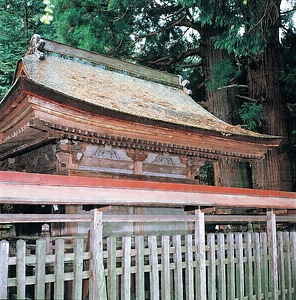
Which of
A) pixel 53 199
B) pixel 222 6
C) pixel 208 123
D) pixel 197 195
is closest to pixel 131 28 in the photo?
pixel 222 6

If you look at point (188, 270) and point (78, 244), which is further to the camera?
point (188, 270)

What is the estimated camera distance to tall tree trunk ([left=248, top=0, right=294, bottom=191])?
37.6 ft

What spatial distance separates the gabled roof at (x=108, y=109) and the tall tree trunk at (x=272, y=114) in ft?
7.73

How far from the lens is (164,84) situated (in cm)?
1124

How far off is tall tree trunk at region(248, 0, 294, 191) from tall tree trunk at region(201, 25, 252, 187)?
2.64 ft

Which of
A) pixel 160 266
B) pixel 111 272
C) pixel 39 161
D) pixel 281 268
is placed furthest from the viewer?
pixel 39 161

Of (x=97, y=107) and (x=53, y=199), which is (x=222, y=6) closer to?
(x=97, y=107)

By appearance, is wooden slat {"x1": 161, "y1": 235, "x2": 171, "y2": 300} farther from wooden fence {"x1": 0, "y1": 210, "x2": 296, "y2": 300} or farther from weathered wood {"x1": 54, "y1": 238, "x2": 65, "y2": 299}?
weathered wood {"x1": 54, "y1": 238, "x2": 65, "y2": 299}

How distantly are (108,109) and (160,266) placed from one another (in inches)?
129

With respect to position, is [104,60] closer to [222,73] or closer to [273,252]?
[222,73]

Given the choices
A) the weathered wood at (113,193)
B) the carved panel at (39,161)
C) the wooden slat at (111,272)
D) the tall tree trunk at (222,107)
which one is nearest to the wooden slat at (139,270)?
the wooden slat at (111,272)

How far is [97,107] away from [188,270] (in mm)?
3276

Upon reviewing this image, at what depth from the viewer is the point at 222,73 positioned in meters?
12.5

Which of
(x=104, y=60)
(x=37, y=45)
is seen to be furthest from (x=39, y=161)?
(x=104, y=60)
